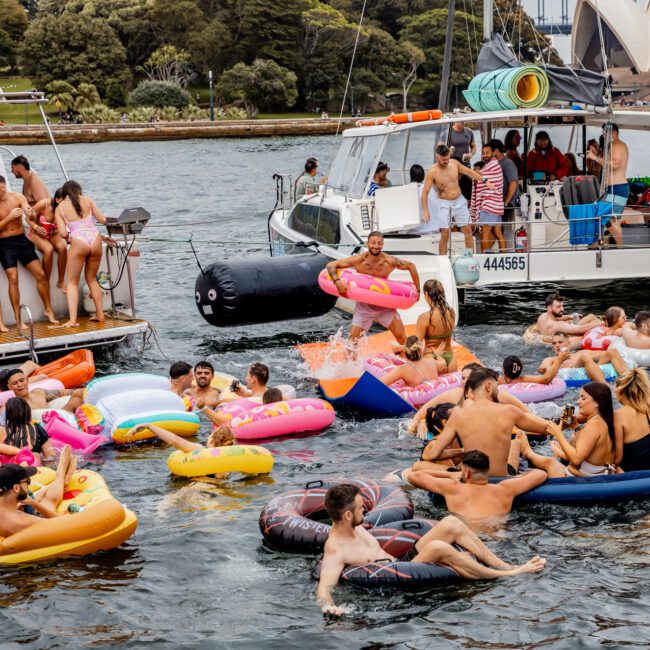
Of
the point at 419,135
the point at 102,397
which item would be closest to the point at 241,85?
the point at 419,135

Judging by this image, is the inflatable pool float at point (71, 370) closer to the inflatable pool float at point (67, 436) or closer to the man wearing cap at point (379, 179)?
the inflatable pool float at point (67, 436)

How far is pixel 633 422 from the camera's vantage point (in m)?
10.2

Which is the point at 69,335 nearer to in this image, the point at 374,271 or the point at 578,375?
the point at 374,271

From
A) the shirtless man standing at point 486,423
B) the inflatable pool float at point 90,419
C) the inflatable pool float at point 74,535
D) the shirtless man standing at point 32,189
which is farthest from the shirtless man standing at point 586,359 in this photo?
the shirtless man standing at point 32,189

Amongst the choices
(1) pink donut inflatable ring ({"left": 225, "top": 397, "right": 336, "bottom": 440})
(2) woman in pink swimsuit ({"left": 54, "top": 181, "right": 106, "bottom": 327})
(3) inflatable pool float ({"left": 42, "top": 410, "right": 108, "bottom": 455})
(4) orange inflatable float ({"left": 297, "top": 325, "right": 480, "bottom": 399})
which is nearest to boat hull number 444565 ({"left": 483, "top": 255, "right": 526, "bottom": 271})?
(4) orange inflatable float ({"left": 297, "top": 325, "right": 480, "bottom": 399})

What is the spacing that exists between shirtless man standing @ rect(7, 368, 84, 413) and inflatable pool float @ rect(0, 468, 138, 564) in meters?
2.68

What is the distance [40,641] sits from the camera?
27.6 ft

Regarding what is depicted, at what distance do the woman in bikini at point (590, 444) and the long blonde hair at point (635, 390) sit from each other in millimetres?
145

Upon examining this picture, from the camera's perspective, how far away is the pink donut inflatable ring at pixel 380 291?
1499cm

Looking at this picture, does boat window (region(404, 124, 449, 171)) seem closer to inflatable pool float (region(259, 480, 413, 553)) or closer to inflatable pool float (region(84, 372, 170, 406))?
inflatable pool float (region(84, 372, 170, 406))

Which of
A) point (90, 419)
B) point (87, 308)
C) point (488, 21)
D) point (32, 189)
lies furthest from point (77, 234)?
point (488, 21)

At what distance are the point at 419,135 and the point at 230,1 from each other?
265ft

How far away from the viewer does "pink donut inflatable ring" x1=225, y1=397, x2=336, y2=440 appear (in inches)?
497

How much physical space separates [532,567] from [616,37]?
2604 cm
